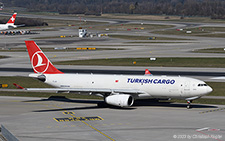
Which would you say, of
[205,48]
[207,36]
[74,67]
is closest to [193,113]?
[74,67]

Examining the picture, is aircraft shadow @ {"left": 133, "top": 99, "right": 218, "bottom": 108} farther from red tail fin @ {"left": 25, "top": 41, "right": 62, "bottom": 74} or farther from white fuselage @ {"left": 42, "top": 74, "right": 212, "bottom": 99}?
red tail fin @ {"left": 25, "top": 41, "right": 62, "bottom": 74}

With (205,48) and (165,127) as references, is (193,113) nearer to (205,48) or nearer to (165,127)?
(165,127)

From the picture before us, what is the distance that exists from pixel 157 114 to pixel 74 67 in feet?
166

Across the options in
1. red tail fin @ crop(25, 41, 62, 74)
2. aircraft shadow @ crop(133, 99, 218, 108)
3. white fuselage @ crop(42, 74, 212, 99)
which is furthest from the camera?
red tail fin @ crop(25, 41, 62, 74)

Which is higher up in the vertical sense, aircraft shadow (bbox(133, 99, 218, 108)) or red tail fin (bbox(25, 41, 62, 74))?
red tail fin (bbox(25, 41, 62, 74))

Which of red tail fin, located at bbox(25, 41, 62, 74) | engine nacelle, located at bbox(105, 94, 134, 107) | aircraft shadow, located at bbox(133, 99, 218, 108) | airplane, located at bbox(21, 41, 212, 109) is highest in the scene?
red tail fin, located at bbox(25, 41, 62, 74)

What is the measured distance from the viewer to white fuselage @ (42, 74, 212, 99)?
53.7m

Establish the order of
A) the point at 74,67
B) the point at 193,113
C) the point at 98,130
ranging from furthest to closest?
the point at 74,67, the point at 193,113, the point at 98,130

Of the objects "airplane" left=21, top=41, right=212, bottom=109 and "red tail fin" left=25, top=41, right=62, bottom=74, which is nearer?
"airplane" left=21, top=41, right=212, bottom=109

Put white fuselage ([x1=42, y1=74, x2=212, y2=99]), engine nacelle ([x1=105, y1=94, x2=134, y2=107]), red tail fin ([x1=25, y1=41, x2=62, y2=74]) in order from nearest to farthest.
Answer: engine nacelle ([x1=105, y1=94, x2=134, y2=107])
white fuselage ([x1=42, y1=74, x2=212, y2=99])
red tail fin ([x1=25, y1=41, x2=62, y2=74])

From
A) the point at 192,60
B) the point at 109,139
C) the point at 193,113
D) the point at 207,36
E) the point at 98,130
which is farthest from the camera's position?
the point at 207,36

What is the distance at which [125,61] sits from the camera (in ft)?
363

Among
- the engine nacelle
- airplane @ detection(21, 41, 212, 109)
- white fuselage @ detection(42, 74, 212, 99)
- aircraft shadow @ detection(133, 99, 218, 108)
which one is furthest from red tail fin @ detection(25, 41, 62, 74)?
aircraft shadow @ detection(133, 99, 218, 108)

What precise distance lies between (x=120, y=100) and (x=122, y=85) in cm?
391
